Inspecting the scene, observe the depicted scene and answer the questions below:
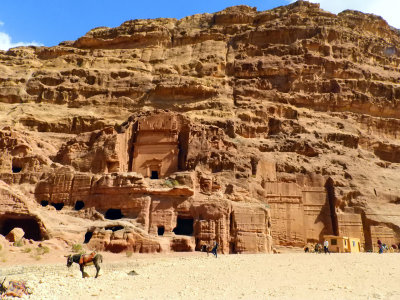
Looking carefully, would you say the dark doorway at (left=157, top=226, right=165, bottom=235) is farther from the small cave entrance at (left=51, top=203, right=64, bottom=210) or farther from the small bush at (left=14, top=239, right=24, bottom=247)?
the small bush at (left=14, top=239, right=24, bottom=247)

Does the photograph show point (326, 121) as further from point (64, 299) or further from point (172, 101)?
point (64, 299)

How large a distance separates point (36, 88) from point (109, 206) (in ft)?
80.7

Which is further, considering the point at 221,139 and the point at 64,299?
the point at 221,139

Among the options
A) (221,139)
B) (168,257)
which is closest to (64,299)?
(168,257)

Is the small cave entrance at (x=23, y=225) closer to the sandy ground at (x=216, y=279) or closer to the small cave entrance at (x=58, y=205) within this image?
the small cave entrance at (x=58, y=205)

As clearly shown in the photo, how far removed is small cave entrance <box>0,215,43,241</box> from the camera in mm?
19128

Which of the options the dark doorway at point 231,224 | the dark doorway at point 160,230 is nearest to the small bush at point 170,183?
the dark doorway at point 160,230

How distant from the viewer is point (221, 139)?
29.1 m

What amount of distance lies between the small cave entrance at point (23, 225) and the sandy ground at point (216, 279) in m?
3.85

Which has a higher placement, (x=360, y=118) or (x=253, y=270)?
(x=360, y=118)

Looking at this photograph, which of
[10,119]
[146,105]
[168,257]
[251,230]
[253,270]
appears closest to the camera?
[253,270]

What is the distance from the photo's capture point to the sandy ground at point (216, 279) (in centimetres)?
995

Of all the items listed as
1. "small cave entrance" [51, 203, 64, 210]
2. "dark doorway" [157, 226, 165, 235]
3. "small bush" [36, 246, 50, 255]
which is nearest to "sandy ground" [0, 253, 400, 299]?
"small bush" [36, 246, 50, 255]

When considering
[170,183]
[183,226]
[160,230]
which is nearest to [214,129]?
[170,183]
